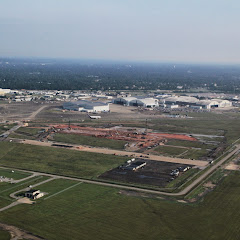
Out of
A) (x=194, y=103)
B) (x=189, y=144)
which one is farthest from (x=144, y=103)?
(x=189, y=144)

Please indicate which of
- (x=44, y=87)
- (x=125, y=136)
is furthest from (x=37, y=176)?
(x=44, y=87)

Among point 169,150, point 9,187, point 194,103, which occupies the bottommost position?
point 9,187

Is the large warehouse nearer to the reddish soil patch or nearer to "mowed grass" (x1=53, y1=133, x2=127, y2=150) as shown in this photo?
the reddish soil patch

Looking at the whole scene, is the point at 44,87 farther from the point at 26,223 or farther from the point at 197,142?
the point at 26,223

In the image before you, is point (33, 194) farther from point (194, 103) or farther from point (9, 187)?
point (194, 103)

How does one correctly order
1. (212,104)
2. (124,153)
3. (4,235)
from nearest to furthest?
1. (4,235)
2. (124,153)
3. (212,104)

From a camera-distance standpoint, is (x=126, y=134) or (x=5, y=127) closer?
(x=126, y=134)

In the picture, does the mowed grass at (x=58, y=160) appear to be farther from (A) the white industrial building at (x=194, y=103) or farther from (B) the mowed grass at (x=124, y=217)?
(A) the white industrial building at (x=194, y=103)
